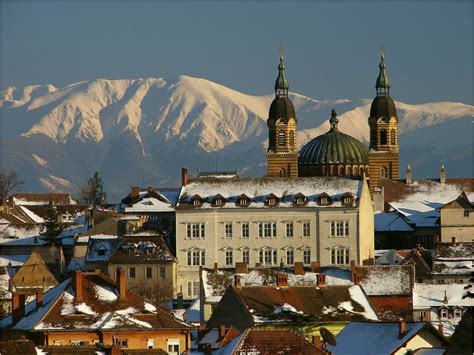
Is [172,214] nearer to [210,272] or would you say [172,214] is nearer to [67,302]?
[210,272]

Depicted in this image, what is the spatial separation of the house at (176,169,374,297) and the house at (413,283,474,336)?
23006 mm

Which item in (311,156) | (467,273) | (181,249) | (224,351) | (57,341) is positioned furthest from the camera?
(311,156)

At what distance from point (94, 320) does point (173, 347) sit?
3.58 metres

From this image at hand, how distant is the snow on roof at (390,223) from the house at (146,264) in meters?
23.6

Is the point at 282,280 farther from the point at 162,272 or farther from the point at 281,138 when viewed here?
the point at 281,138

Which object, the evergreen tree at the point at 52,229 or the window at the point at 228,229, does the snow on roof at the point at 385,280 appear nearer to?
the window at the point at 228,229

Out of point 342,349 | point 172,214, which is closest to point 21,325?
point 342,349

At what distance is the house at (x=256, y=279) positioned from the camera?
93875mm

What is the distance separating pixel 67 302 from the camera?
80.9 m

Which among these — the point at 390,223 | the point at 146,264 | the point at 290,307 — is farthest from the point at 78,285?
the point at 390,223

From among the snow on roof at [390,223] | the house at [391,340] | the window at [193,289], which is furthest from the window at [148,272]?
the house at [391,340]

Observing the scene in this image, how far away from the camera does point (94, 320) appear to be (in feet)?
261

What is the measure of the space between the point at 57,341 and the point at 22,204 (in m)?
102

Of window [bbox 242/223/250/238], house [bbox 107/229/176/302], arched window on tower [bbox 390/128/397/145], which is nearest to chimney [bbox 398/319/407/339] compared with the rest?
house [bbox 107/229/176/302]
